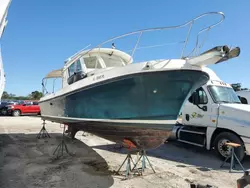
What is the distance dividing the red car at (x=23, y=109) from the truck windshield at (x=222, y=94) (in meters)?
16.2

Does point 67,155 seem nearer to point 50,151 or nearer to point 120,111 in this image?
point 50,151

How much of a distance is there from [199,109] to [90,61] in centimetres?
370

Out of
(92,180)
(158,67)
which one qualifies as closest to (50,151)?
(92,180)

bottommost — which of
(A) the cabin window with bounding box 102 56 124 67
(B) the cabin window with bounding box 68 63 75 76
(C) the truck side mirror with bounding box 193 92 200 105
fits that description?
(C) the truck side mirror with bounding box 193 92 200 105

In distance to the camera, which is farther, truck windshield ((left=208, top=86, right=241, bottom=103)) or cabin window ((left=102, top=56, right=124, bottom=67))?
truck windshield ((left=208, top=86, right=241, bottom=103))

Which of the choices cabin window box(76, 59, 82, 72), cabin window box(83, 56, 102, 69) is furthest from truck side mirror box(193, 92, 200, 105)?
cabin window box(76, 59, 82, 72)

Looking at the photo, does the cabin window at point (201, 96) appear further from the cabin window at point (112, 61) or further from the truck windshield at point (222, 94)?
the cabin window at point (112, 61)

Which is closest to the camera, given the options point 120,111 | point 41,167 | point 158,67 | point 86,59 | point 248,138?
point 158,67

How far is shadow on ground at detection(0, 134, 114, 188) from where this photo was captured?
3.89 meters

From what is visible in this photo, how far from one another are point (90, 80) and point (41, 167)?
89.2 inches

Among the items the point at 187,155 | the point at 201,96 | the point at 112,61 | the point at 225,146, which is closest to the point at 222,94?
the point at 201,96

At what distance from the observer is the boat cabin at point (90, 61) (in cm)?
525

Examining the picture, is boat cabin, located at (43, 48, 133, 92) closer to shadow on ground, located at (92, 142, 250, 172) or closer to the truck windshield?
shadow on ground, located at (92, 142, 250, 172)

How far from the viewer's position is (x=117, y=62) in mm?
6105
